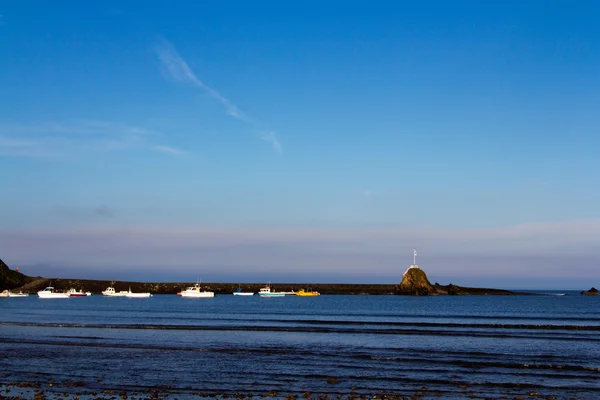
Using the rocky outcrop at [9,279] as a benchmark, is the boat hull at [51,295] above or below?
below

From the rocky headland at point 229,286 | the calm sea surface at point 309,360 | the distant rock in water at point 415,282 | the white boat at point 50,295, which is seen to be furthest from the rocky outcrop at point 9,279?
the calm sea surface at point 309,360

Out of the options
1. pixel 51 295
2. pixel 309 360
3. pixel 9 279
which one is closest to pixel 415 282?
pixel 51 295

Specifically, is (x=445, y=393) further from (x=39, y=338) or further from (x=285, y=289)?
(x=285, y=289)

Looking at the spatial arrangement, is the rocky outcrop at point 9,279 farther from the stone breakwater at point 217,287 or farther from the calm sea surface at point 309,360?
the calm sea surface at point 309,360

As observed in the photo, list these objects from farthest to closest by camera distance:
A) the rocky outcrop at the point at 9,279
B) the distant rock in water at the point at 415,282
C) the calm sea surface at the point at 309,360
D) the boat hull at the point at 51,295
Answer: the rocky outcrop at the point at 9,279, the distant rock in water at the point at 415,282, the boat hull at the point at 51,295, the calm sea surface at the point at 309,360

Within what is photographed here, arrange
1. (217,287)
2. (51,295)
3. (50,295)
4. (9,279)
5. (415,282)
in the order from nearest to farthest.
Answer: (50,295)
(51,295)
(415,282)
(9,279)
(217,287)

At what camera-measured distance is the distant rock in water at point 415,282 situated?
155 m

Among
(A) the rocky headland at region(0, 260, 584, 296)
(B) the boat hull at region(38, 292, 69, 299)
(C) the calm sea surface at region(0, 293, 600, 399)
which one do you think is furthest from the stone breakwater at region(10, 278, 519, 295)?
(C) the calm sea surface at region(0, 293, 600, 399)

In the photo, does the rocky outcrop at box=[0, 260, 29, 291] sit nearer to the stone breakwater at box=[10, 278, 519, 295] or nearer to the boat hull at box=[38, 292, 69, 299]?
the stone breakwater at box=[10, 278, 519, 295]

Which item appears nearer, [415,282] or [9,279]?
[415,282]

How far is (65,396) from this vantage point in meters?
20.2

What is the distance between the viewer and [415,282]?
155625 mm

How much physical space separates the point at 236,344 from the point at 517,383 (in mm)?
18912

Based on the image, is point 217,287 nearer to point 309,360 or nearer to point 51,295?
point 51,295
